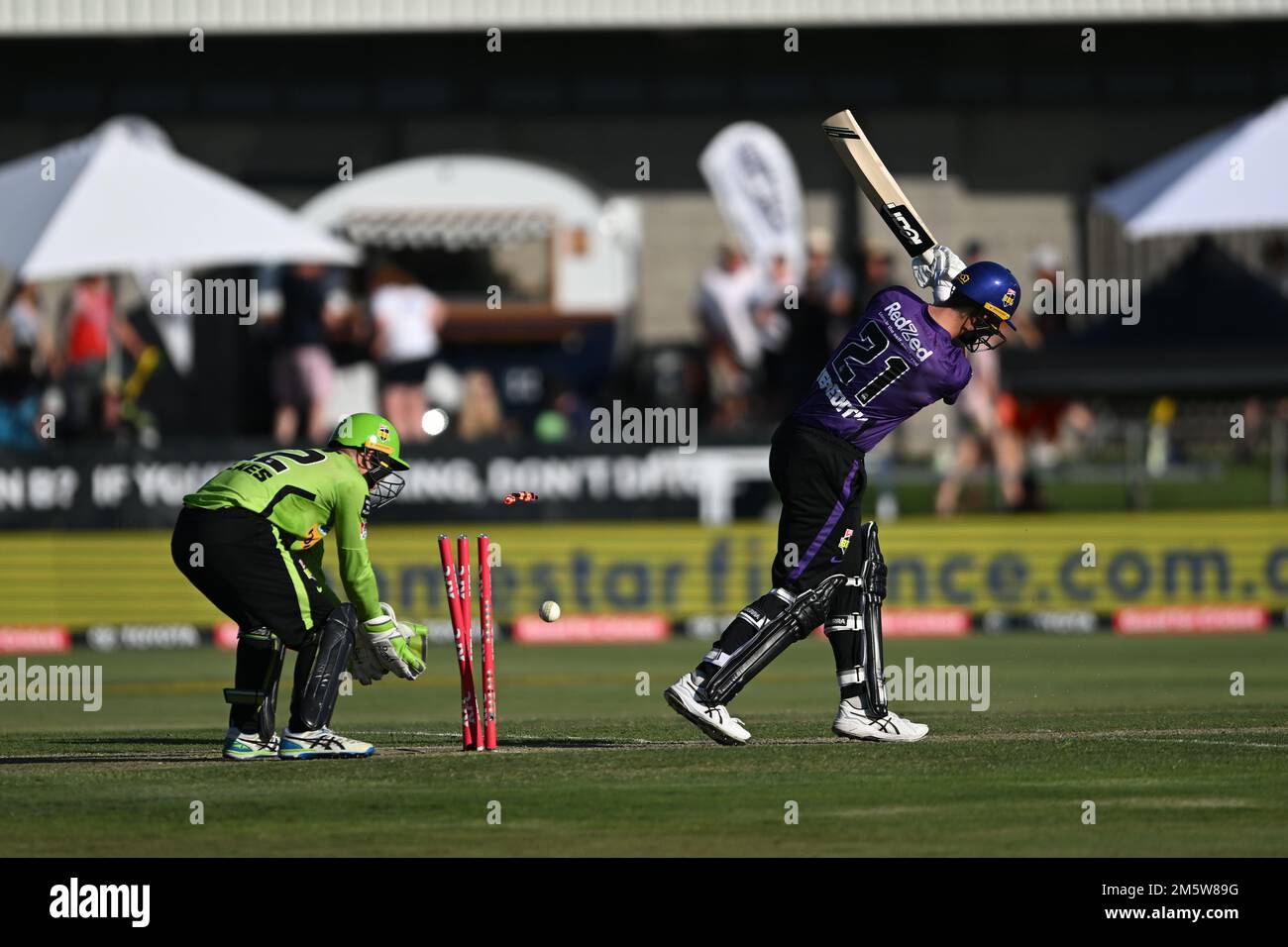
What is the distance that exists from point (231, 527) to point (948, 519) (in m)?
12.2

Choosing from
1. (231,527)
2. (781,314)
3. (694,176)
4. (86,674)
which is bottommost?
(86,674)

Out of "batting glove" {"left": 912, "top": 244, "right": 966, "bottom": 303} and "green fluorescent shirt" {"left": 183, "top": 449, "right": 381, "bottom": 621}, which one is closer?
"green fluorescent shirt" {"left": 183, "top": 449, "right": 381, "bottom": 621}

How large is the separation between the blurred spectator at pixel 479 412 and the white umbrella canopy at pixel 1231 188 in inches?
308

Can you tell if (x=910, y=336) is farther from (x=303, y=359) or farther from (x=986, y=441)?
(x=303, y=359)

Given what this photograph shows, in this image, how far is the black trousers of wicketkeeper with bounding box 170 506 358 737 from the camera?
11.3m

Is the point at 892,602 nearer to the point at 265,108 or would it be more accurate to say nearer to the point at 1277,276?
the point at 1277,276

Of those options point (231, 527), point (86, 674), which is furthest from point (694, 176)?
point (231, 527)

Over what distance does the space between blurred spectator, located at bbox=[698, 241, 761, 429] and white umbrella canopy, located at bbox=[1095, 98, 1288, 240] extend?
20.4 ft

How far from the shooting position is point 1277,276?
92.8 ft

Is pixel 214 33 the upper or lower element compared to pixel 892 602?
upper

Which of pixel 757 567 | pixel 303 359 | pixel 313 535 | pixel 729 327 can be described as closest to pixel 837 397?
pixel 313 535

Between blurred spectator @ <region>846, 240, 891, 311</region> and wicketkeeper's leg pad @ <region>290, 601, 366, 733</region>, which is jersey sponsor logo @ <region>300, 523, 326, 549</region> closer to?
wicketkeeper's leg pad @ <region>290, 601, 366, 733</region>

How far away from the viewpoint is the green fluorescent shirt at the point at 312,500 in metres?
11.4

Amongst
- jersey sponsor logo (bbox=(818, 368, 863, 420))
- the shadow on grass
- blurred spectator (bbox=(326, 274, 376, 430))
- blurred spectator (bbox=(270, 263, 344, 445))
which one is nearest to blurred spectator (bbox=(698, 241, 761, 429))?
blurred spectator (bbox=(326, 274, 376, 430))
